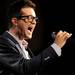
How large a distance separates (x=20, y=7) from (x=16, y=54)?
437 millimetres

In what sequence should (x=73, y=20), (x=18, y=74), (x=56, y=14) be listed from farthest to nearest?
1. (x=56, y=14)
2. (x=73, y=20)
3. (x=18, y=74)

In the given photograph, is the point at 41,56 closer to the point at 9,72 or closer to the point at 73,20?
the point at 9,72

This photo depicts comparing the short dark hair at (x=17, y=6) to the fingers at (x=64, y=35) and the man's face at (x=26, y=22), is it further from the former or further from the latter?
the fingers at (x=64, y=35)

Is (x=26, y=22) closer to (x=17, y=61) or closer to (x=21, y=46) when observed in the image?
(x=21, y=46)

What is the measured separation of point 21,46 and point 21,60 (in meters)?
0.23

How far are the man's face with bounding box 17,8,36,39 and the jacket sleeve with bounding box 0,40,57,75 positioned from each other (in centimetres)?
24

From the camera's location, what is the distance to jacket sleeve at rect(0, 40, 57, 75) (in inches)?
115

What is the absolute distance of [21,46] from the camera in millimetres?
3188

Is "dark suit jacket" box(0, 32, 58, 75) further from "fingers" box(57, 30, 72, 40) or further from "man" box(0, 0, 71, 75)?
"fingers" box(57, 30, 72, 40)

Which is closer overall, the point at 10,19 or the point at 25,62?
the point at 25,62

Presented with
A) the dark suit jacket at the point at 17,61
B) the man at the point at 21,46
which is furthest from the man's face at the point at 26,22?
the dark suit jacket at the point at 17,61

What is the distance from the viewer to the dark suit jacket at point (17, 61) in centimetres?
293

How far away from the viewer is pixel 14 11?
10.6 ft

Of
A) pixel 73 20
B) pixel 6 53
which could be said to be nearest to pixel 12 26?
pixel 6 53
